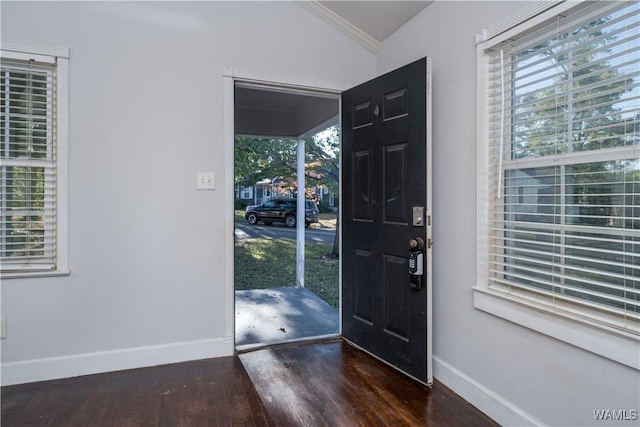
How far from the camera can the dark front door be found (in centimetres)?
225

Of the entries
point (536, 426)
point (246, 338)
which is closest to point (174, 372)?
point (246, 338)

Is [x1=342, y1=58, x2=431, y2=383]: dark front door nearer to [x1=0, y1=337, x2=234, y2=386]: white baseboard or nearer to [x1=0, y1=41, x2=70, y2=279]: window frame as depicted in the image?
[x1=0, y1=337, x2=234, y2=386]: white baseboard

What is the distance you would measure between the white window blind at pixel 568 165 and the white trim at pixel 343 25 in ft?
4.11

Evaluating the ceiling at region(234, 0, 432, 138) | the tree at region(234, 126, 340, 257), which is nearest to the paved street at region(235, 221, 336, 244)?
the tree at region(234, 126, 340, 257)

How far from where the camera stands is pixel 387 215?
2.50 metres

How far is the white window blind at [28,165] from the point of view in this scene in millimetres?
2258

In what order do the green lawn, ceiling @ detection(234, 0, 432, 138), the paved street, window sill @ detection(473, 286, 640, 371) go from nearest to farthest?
window sill @ detection(473, 286, 640, 371) < ceiling @ detection(234, 0, 432, 138) < the green lawn < the paved street

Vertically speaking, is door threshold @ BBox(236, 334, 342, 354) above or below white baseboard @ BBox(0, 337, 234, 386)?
below

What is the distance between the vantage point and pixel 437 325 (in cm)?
239

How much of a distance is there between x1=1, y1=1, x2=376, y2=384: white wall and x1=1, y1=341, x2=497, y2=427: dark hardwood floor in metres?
0.19

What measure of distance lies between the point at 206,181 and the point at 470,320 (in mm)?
1977

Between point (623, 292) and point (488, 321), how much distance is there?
2.22ft

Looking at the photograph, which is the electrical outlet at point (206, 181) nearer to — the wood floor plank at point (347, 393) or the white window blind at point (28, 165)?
the white window blind at point (28, 165)

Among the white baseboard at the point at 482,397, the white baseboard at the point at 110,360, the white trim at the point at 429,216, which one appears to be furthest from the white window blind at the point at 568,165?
the white baseboard at the point at 110,360
